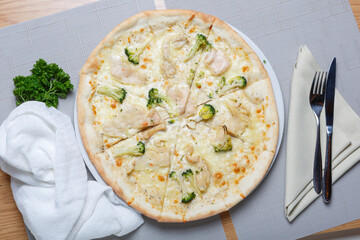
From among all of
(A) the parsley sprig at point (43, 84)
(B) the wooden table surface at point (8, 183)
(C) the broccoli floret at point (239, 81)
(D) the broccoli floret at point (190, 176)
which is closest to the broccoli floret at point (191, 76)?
(C) the broccoli floret at point (239, 81)

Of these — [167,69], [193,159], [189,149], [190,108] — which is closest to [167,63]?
[167,69]

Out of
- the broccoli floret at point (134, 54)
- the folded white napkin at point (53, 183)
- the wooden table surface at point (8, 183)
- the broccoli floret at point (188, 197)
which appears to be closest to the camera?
the folded white napkin at point (53, 183)

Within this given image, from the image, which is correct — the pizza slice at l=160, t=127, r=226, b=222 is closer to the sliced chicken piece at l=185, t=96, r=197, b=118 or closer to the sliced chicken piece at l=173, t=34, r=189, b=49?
the sliced chicken piece at l=185, t=96, r=197, b=118

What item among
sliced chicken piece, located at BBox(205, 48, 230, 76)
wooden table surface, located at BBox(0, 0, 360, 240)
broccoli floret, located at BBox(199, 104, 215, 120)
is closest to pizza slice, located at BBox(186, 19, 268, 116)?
sliced chicken piece, located at BBox(205, 48, 230, 76)

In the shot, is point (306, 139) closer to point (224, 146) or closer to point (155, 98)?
point (224, 146)

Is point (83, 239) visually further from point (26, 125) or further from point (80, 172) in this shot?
point (26, 125)

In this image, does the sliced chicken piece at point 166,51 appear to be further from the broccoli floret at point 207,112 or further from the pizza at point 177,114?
the broccoli floret at point 207,112
